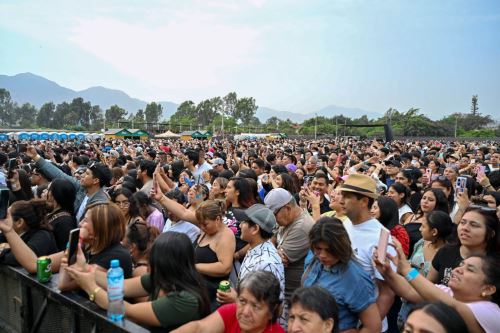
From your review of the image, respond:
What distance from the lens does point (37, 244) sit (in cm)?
337

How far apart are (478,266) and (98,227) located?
263 cm

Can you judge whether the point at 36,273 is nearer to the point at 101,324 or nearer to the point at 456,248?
the point at 101,324

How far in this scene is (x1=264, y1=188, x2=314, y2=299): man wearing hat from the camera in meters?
3.38

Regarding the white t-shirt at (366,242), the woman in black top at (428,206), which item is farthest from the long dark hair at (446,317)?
the woman in black top at (428,206)

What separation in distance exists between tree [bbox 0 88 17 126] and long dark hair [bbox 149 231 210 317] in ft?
523

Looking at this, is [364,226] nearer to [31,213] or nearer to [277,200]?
[277,200]

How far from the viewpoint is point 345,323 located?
2.40 metres

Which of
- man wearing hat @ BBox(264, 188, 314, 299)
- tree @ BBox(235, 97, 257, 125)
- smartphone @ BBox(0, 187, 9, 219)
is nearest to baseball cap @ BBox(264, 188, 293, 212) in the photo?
man wearing hat @ BBox(264, 188, 314, 299)

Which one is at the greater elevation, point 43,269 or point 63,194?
point 63,194

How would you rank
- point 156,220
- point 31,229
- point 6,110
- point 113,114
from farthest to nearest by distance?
point 6,110 → point 113,114 → point 156,220 → point 31,229

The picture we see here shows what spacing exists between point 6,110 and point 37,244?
160844 mm

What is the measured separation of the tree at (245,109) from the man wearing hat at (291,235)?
122m

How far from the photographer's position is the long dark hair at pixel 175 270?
93.7 inches

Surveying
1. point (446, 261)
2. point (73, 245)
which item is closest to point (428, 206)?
point (446, 261)
